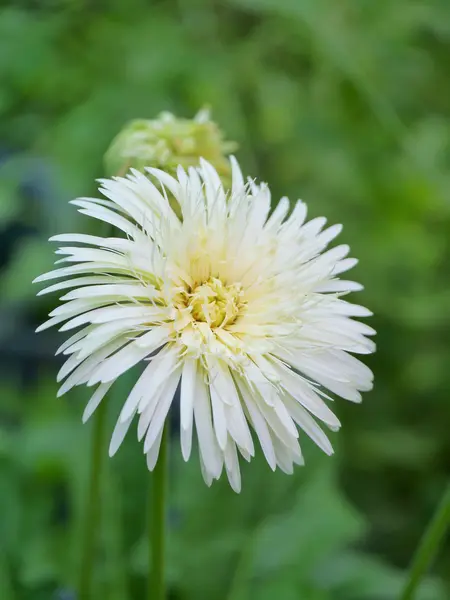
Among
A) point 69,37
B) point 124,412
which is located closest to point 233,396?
point 124,412

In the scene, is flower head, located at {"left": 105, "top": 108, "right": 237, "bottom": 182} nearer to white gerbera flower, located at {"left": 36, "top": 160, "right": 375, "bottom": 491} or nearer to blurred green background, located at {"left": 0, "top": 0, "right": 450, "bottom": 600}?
white gerbera flower, located at {"left": 36, "top": 160, "right": 375, "bottom": 491}

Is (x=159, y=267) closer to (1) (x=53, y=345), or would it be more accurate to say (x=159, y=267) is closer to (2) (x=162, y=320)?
(2) (x=162, y=320)

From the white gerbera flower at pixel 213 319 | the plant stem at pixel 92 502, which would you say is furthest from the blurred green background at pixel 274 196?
the white gerbera flower at pixel 213 319

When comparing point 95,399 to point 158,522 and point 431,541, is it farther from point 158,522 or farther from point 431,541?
point 431,541

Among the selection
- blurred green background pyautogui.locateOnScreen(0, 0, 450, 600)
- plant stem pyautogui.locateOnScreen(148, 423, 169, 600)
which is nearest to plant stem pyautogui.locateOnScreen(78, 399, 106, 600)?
plant stem pyautogui.locateOnScreen(148, 423, 169, 600)

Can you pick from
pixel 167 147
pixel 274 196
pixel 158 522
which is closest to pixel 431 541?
pixel 158 522

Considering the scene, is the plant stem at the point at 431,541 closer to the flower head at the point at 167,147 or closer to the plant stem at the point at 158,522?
the plant stem at the point at 158,522
